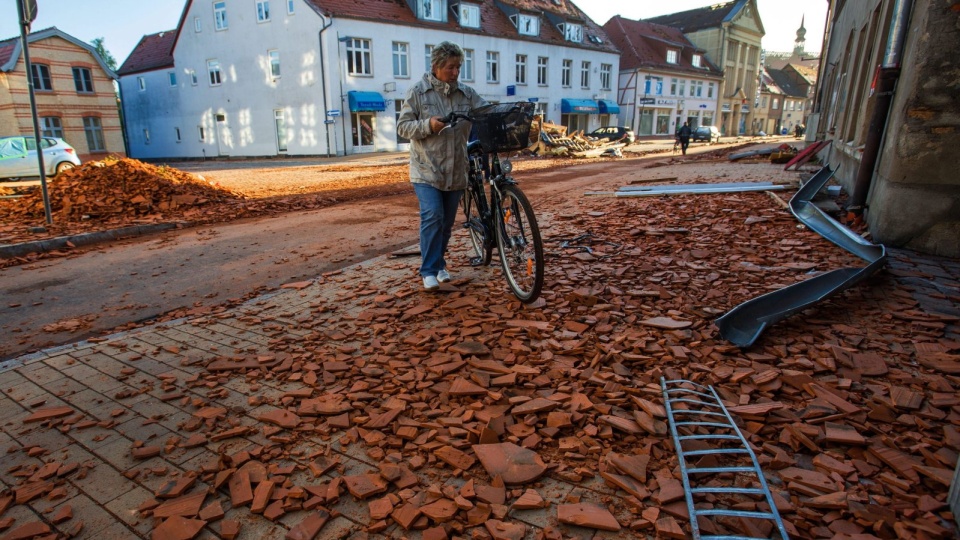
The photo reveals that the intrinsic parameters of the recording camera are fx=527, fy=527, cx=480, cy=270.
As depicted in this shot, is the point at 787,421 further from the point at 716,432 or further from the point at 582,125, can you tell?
the point at 582,125

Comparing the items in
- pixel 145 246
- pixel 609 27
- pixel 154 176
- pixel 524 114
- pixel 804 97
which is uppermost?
pixel 609 27

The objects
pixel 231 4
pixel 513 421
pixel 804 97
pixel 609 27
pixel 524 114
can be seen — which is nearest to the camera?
pixel 513 421

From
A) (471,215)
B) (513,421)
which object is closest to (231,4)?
(471,215)

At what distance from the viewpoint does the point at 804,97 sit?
82375mm

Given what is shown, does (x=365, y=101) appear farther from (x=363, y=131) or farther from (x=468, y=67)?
(x=468, y=67)

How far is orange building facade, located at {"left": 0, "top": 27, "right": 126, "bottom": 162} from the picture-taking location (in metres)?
29.8

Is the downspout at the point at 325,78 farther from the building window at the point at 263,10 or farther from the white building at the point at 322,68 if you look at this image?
the building window at the point at 263,10

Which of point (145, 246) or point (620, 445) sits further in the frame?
point (145, 246)

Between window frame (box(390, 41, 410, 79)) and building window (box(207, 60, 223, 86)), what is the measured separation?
1297 cm

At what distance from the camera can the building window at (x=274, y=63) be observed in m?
32.8

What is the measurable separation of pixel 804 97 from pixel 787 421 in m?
97.8

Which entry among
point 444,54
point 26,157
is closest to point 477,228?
point 444,54

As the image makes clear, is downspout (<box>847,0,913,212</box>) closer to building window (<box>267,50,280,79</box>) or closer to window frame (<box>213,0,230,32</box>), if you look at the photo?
building window (<box>267,50,280,79</box>)

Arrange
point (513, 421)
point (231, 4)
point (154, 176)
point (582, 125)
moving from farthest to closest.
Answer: point (582, 125)
point (231, 4)
point (154, 176)
point (513, 421)
